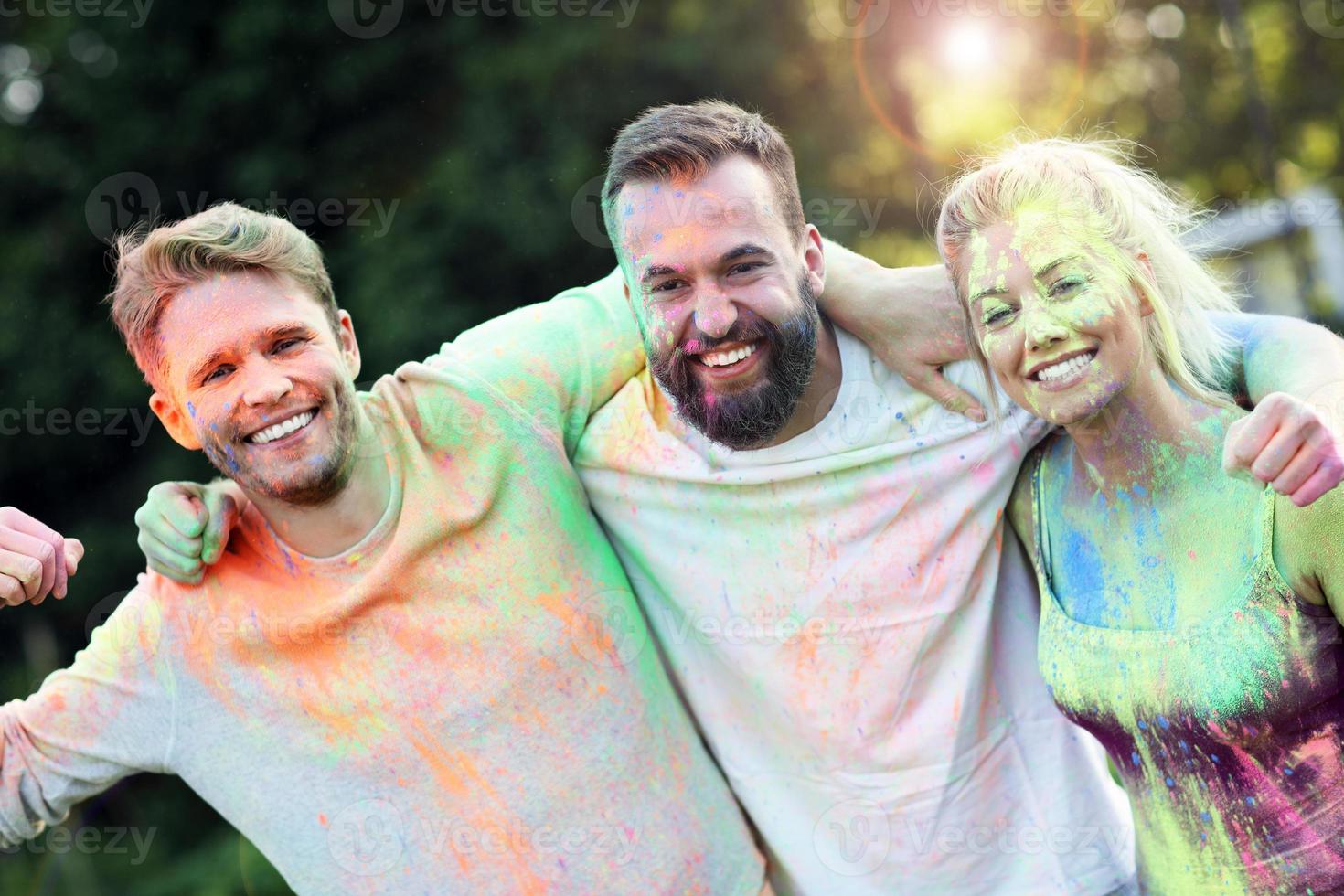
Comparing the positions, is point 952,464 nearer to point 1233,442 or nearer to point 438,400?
point 1233,442

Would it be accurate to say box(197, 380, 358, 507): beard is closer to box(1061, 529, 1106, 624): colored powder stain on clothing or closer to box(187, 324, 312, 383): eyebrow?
box(187, 324, 312, 383): eyebrow

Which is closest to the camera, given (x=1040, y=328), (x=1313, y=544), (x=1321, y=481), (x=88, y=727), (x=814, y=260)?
(x=1321, y=481)

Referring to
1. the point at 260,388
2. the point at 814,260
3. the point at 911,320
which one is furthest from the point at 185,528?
the point at 911,320

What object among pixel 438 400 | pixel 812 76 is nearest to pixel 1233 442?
pixel 438 400

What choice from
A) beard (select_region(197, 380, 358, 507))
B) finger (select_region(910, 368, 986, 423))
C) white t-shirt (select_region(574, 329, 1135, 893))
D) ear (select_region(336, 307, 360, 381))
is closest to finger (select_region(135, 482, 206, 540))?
beard (select_region(197, 380, 358, 507))

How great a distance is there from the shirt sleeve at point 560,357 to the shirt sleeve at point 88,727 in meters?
0.82

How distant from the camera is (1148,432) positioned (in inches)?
85.0

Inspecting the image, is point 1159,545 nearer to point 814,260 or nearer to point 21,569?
point 814,260

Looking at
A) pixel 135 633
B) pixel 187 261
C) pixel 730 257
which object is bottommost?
pixel 135 633

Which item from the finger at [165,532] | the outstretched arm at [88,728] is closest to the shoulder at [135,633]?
the outstretched arm at [88,728]

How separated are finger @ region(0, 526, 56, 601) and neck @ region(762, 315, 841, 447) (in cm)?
132

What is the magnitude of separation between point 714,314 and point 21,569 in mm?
1277

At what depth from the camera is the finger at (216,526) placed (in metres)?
2.48

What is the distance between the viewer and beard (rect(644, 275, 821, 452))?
94.3 inches
